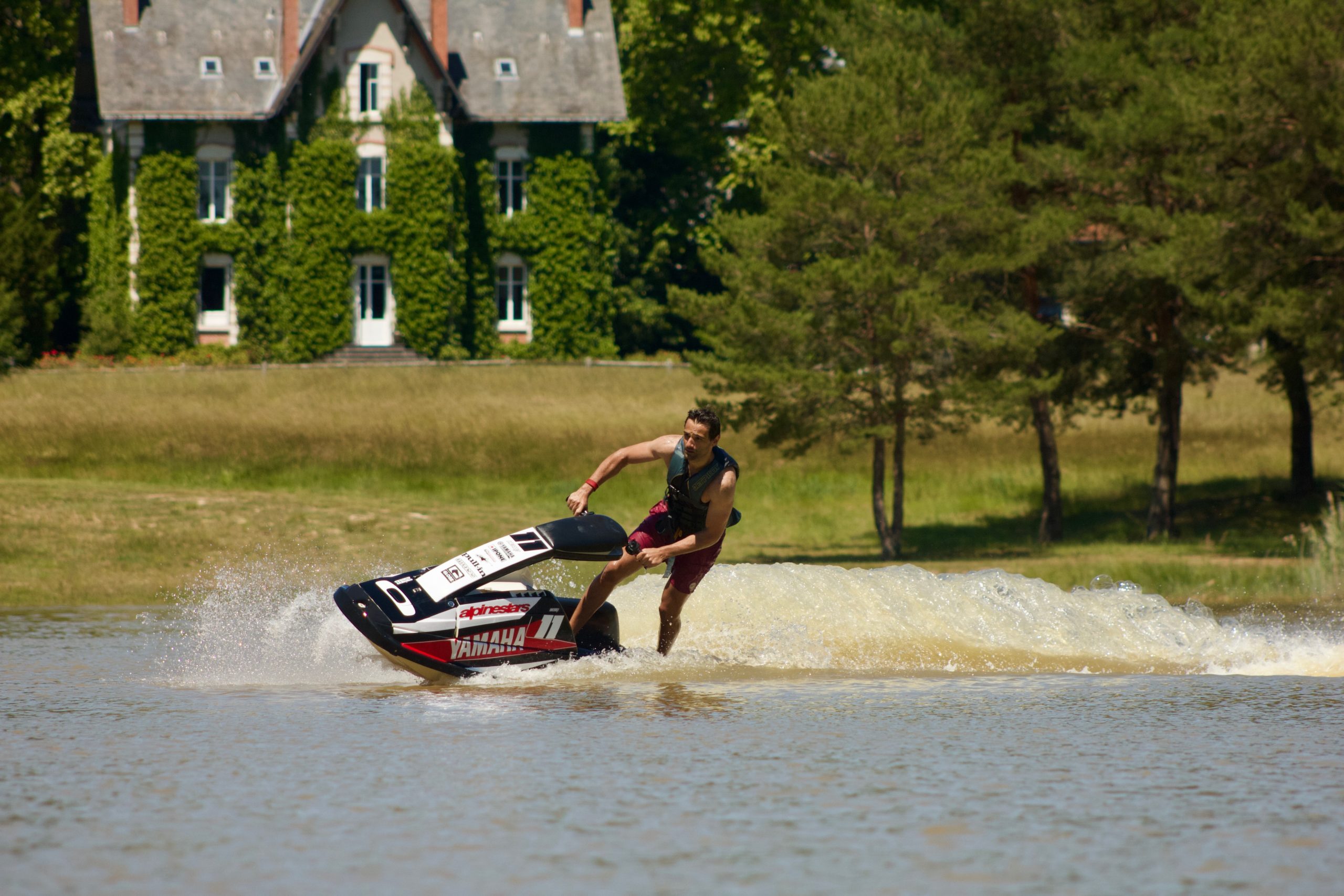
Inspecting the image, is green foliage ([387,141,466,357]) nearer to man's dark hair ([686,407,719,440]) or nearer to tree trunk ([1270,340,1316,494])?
tree trunk ([1270,340,1316,494])

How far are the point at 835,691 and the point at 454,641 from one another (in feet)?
8.03

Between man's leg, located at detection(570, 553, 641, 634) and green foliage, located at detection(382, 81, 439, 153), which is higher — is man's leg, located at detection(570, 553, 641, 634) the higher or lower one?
the lower one

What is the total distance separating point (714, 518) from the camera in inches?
417

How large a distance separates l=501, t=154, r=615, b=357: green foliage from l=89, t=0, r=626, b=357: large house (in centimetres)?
41

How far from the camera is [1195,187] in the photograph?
2183 centimetres

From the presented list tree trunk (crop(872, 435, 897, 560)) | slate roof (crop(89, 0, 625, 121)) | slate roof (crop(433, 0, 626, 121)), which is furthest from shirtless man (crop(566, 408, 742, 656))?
slate roof (crop(433, 0, 626, 121))

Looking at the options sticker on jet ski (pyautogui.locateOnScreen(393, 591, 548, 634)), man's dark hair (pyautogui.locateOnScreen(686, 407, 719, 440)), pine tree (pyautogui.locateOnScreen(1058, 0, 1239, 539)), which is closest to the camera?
sticker on jet ski (pyautogui.locateOnScreen(393, 591, 548, 634))

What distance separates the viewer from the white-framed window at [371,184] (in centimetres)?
4466

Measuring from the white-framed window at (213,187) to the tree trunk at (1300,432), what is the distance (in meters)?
29.6

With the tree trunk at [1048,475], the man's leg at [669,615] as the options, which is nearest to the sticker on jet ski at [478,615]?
the man's leg at [669,615]

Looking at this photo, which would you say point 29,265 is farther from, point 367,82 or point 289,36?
point 367,82

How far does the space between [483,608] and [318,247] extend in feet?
116

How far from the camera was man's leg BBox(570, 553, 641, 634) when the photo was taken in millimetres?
10633

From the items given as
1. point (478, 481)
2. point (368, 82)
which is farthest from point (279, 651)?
point (368, 82)
